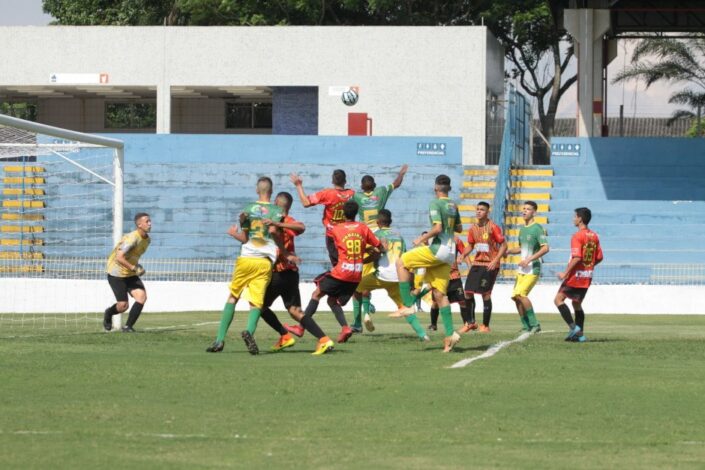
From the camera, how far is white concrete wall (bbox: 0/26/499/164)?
149 feet

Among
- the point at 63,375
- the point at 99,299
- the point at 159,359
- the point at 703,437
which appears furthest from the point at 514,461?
the point at 99,299

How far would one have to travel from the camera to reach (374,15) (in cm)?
6050

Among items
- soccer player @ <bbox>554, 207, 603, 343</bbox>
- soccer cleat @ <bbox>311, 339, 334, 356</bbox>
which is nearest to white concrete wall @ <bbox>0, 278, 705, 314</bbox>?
soccer player @ <bbox>554, 207, 603, 343</bbox>

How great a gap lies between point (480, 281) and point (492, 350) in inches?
208

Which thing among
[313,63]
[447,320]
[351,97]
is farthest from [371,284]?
[313,63]

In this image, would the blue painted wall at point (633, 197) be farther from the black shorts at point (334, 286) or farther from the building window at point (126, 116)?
the black shorts at point (334, 286)

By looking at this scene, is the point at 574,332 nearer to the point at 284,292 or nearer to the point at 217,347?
the point at 284,292

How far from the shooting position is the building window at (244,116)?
1993 inches

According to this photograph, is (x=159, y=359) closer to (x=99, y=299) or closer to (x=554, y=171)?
(x=99, y=299)

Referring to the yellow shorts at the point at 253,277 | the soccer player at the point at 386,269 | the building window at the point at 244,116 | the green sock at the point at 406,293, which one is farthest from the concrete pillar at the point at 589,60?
the yellow shorts at the point at 253,277

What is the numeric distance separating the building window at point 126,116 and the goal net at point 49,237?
1285 centimetres

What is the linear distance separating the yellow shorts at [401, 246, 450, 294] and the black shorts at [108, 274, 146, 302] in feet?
17.4

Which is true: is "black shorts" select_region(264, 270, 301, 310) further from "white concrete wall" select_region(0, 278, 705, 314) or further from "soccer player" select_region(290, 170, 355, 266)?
"white concrete wall" select_region(0, 278, 705, 314)

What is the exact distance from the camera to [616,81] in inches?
Result: 2408
